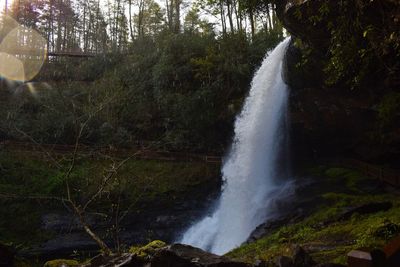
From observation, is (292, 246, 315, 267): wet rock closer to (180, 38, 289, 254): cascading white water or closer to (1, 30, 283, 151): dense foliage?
(180, 38, 289, 254): cascading white water

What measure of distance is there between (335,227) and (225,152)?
12492 millimetres

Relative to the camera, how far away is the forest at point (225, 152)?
7.39 m

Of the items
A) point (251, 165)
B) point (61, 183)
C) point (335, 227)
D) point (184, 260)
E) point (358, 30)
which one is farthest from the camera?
point (61, 183)

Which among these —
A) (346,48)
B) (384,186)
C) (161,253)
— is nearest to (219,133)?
(384,186)

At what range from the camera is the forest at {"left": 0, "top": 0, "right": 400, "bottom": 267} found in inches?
291

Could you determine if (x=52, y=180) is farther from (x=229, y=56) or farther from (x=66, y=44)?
(x=66, y=44)

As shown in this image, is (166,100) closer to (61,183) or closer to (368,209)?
(61,183)

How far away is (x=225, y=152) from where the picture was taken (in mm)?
21234

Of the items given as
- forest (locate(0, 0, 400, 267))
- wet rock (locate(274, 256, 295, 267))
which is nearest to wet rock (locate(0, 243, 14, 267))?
forest (locate(0, 0, 400, 267))

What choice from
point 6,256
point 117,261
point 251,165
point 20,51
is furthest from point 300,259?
point 20,51

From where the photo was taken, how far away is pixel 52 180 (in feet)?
62.1

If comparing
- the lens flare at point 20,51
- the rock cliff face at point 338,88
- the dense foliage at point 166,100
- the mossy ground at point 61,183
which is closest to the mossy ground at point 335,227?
the rock cliff face at point 338,88

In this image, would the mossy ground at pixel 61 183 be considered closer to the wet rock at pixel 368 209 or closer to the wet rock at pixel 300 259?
the wet rock at pixel 368 209

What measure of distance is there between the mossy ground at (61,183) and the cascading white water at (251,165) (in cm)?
221
